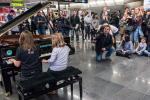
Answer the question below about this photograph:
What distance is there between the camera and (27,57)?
249cm

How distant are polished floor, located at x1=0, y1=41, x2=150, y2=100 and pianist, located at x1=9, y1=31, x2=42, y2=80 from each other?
65cm

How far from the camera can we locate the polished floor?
3.02m

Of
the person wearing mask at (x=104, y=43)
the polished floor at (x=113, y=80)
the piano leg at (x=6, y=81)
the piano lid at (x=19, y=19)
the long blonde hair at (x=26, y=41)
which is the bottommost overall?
the polished floor at (x=113, y=80)

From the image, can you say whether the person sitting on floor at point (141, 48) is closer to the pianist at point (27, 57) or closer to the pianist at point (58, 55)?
the pianist at point (58, 55)

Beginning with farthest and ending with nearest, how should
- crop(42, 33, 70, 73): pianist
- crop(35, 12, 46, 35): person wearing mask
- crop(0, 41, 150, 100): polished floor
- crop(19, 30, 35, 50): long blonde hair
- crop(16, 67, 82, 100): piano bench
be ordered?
crop(35, 12, 46, 35): person wearing mask
crop(0, 41, 150, 100): polished floor
crop(42, 33, 70, 73): pianist
crop(19, 30, 35, 50): long blonde hair
crop(16, 67, 82, 100): piano bench

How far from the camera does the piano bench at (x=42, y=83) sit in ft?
7.55

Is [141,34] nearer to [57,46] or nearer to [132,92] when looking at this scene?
[132,92]

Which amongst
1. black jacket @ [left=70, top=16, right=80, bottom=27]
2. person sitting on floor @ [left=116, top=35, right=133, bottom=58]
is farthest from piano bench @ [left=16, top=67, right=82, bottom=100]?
black jacket @ [left=70, top=16, right=80, bottom=27]

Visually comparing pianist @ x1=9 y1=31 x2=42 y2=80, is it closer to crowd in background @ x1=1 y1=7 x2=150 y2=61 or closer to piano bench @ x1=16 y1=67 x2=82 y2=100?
piano bench @ x1=16 y1=67 x2=82 y2=100

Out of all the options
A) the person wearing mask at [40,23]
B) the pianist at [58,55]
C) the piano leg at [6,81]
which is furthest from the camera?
the person wearing mask at [40,23]

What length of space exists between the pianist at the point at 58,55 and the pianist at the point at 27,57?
0.23m

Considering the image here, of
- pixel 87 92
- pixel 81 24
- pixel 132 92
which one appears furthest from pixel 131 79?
pixel 81 24

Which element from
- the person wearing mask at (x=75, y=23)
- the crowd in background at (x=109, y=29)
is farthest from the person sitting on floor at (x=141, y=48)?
the person wearing mask at (x=75, y=23)

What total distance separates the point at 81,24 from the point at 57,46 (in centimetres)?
676
